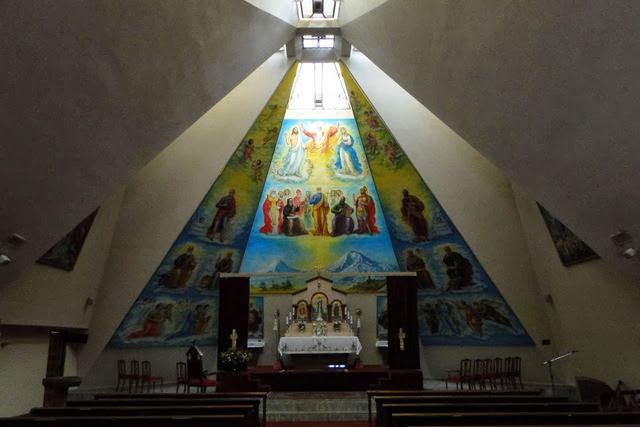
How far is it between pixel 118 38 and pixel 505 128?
4.62 metres

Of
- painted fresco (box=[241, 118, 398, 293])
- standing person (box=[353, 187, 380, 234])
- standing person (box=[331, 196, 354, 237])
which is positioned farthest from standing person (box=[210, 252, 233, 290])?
standing person (box=[353, 187, 380, 234])

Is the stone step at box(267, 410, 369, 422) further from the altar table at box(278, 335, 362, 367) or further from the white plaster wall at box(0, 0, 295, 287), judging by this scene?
the white plaster wall at box(0, 0, 295, 287)

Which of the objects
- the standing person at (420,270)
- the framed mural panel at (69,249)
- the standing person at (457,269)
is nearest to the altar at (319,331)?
the standing person at (420,270)

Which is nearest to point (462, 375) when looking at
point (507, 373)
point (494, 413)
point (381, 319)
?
point (507, 373)

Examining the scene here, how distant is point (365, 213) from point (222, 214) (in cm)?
410

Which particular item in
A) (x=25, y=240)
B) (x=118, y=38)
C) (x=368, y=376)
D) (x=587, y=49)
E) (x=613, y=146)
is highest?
(x=118, y=38)

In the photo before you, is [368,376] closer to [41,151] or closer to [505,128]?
[505,128]

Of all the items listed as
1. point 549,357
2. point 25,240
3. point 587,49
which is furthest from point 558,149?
point 549,357

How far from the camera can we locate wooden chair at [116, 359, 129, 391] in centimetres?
1228

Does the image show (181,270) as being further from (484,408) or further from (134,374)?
(484,408)

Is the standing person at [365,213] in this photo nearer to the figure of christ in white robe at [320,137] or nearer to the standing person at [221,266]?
the figure of christ in white robe at [320,137]

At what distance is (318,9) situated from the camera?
34.4ft

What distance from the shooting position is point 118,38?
4.85 m

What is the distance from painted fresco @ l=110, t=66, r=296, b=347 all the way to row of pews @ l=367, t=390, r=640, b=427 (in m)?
6.91
